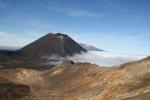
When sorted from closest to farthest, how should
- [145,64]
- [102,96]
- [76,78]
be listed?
[102,96], [145,64], [76,78]

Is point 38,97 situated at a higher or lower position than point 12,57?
lower

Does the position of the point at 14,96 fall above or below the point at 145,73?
below

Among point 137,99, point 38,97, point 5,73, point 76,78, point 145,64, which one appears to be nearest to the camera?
point 137,99

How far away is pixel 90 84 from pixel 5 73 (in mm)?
46514

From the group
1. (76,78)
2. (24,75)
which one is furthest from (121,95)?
(24,75)

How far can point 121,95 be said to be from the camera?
43.3 m

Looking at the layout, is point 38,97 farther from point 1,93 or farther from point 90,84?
point 90,84

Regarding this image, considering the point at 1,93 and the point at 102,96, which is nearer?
the point at 102,96

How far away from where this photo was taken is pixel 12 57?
559 feet

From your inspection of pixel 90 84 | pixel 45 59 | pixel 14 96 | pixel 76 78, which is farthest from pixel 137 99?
pixel 45 59

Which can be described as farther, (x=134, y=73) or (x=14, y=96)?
(x=14, y=96)

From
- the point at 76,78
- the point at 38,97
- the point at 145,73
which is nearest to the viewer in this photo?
the point at 145,73

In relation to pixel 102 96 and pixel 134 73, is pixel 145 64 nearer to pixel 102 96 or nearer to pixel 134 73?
pixel 134 73

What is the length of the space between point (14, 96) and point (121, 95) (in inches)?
1016
